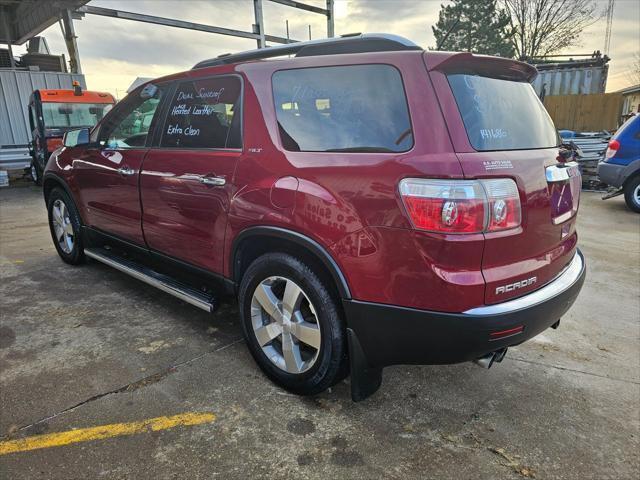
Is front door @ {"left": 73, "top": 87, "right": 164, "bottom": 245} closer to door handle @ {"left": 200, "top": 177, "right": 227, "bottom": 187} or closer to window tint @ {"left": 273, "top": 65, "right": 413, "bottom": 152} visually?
door handle @ {"left": 200, "top": 177, "right": 227, "bottom": 187}

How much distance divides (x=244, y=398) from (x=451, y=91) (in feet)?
6.46

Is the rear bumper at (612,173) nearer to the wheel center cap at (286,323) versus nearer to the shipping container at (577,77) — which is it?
the wheel center cap at (286,323)

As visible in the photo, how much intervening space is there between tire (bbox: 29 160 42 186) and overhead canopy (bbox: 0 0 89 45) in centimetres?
466

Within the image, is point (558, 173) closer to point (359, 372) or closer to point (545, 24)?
point (359, 372)

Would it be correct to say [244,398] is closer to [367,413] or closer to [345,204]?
[367,413]

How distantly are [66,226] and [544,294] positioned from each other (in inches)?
182

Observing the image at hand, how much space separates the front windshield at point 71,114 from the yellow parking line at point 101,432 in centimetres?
1060

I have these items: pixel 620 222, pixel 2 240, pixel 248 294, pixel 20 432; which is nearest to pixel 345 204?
pixel 248 294

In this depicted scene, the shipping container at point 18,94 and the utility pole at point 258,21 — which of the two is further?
the utility pole at point 258,21

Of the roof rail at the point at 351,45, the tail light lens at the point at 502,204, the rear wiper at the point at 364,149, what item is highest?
the roof rail at the point at 351,45

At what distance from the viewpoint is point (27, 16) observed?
→ 659 inches

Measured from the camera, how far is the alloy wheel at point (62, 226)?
15.5ft

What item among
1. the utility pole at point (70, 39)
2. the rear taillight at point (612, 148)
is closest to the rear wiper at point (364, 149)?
the rear taillight at point (612, 148)

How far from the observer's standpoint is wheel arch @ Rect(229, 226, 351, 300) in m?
2.18
